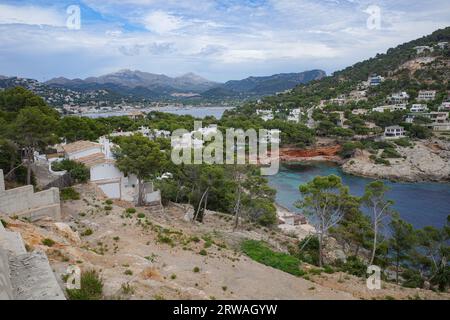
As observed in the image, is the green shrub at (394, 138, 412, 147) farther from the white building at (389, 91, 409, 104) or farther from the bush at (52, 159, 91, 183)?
the bush at (52, 159, 91, 183)

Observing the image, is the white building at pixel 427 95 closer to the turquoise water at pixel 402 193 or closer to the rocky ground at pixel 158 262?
the turquoise water at pixel 402 193

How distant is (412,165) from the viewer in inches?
1892

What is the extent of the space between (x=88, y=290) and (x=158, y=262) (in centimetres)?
505

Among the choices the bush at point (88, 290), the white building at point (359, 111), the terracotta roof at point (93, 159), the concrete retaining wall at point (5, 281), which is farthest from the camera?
the white building at point (359, 111)

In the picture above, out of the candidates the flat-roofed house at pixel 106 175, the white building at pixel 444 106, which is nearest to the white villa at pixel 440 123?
the white building at pixel 444 106

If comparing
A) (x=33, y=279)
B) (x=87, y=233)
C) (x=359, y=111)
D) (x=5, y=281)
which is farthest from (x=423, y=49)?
(x=5, y=281)

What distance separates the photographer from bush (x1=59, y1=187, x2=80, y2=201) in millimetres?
19156

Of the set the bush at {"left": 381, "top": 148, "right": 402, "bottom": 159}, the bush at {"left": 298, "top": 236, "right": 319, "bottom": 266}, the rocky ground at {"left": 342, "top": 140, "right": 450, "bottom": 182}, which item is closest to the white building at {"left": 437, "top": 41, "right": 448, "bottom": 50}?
the rocky ground at {"left": 342, "top": 140, "right": 450, "bottom": 182}

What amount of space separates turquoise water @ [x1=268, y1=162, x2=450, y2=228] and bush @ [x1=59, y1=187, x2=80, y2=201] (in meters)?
20.3

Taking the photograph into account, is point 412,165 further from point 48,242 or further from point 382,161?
point 48,242

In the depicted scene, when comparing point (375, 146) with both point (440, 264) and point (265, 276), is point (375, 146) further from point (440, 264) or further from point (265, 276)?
point (265, 276)

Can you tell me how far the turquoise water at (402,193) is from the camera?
32.2m

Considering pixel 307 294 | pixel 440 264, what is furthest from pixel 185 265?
pixel 440 264

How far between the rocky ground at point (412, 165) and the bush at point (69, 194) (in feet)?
125
